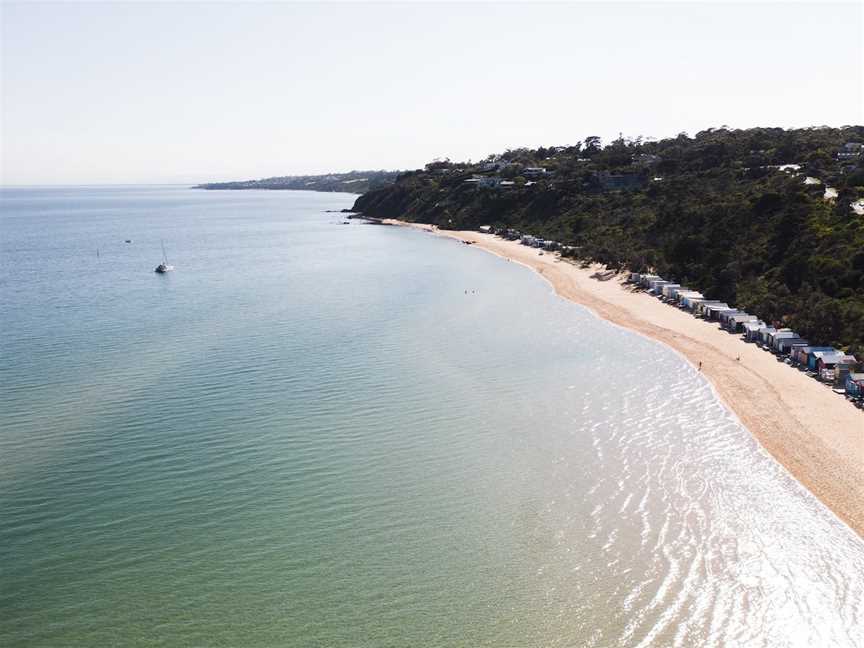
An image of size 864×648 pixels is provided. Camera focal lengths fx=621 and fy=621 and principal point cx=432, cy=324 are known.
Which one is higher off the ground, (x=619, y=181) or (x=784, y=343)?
(x=619, y=181)

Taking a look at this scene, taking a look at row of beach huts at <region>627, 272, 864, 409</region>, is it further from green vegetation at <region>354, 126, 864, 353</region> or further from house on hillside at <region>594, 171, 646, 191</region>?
house on hillside at <region>594, 171, 646, 191</region>

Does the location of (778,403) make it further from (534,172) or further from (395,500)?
(534,172)

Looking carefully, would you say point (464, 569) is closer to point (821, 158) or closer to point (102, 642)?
point (102, 642)

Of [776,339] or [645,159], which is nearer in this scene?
[776,339]

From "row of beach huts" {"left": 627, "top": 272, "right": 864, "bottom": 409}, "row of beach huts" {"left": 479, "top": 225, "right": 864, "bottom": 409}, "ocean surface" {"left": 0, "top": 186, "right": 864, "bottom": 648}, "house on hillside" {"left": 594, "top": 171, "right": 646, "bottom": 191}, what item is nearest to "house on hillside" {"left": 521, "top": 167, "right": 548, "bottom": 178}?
"house on hillside" {"left": 594, "top": 171, "right": 646, "bottom": 191}

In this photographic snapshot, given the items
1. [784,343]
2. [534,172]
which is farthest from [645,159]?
[784,343]

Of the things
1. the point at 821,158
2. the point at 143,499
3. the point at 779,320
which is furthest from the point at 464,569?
the point at 821,158
